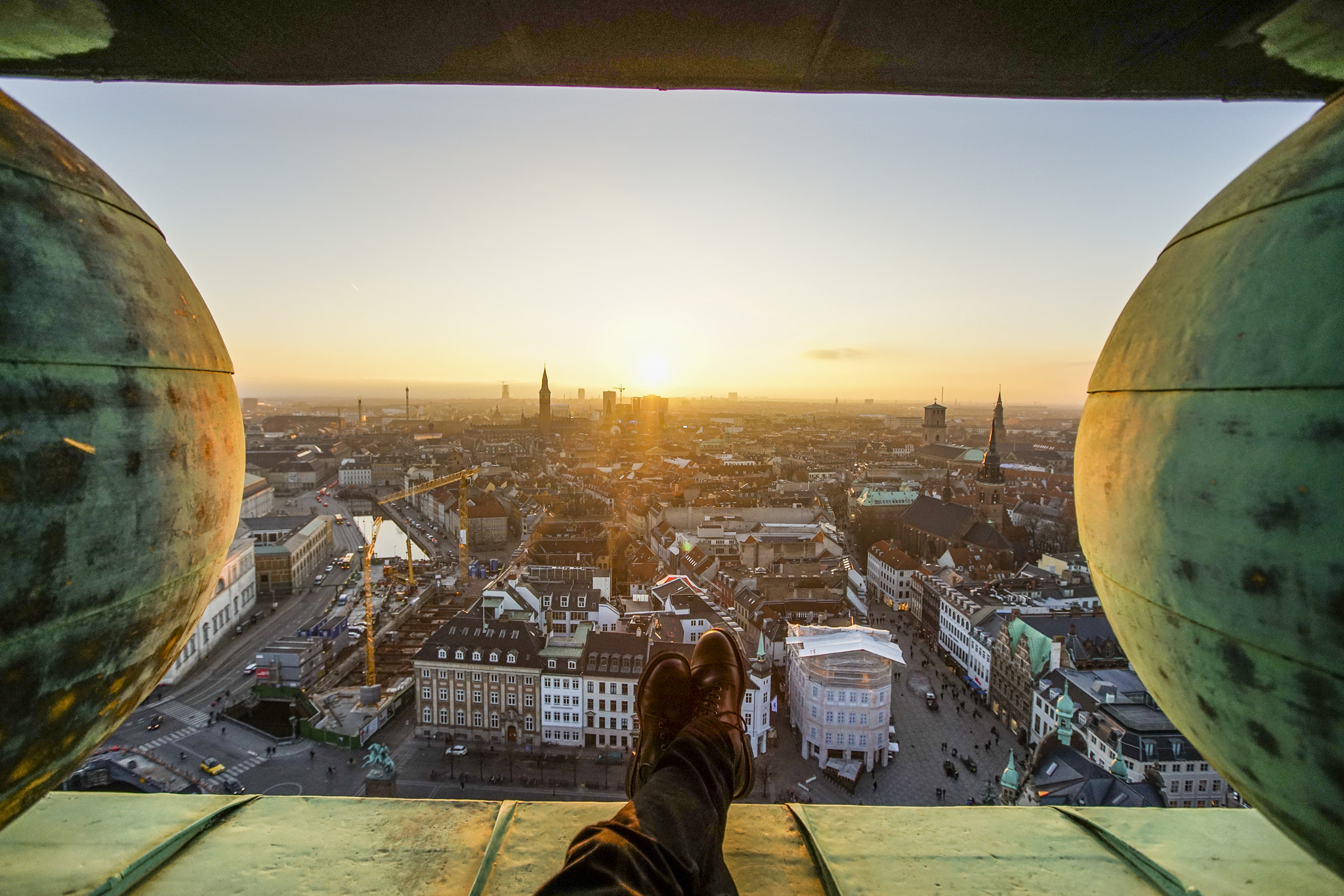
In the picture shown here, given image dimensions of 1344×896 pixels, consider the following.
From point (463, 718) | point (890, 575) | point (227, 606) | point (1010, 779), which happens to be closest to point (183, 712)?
point (463, 718)

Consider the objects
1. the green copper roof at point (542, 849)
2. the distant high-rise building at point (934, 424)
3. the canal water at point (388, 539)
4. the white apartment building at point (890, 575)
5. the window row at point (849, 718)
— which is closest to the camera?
the green copper roof at point (542, 849)

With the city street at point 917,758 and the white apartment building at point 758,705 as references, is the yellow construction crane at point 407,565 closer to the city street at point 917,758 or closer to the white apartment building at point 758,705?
the white apartment building at point 758,705

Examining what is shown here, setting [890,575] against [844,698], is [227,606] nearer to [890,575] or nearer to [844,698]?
[844,698]

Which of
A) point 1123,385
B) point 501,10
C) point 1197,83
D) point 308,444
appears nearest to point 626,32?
point 501,10

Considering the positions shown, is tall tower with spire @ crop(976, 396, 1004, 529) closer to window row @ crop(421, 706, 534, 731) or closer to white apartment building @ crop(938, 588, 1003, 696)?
white apartment building @ crop(938, 588, 1003, 696)

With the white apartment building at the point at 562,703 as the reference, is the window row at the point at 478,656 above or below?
above

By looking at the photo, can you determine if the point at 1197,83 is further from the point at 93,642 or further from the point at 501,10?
the point at 93,642

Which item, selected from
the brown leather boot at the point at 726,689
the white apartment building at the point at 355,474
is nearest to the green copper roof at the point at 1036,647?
the brown leather boot at the point at 726,689
